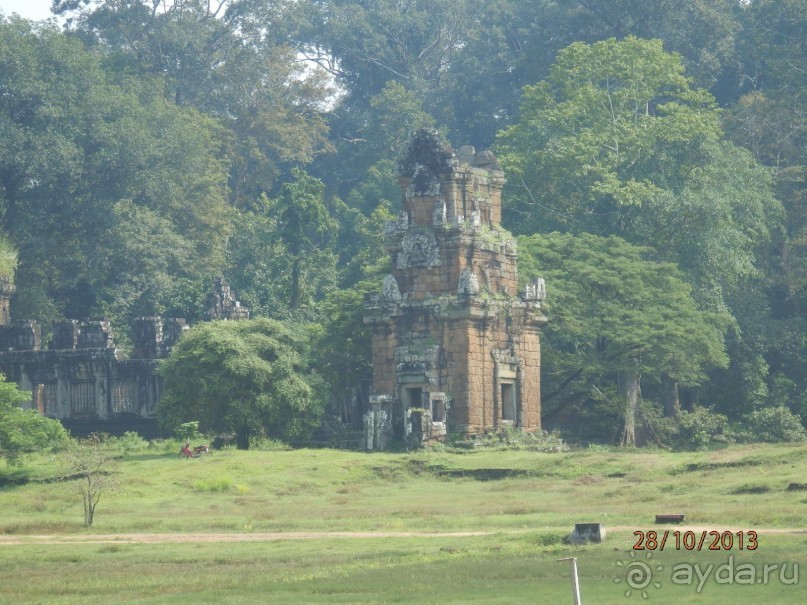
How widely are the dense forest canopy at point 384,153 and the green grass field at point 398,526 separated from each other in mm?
11683

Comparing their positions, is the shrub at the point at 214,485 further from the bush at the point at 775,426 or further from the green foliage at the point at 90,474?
the bush at the point at 775,426

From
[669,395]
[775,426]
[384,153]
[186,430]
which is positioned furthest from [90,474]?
[384,153]

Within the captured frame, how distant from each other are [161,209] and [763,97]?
2687cm

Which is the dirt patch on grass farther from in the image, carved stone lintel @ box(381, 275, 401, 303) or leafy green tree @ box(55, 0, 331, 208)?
leafy green tree @ box(55, 0, 331, 208)

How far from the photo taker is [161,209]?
8306cm

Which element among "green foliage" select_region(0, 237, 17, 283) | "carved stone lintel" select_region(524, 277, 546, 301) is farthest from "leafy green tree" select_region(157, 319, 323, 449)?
"green foliage" select_region(0, 237, 17, 283)

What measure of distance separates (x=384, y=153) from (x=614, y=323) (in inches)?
1451

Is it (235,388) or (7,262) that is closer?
(235,388)

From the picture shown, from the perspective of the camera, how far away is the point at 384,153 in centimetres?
9388

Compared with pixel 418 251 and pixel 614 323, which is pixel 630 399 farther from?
pixel 418 251

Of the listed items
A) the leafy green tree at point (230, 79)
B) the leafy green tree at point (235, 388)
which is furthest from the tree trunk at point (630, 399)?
the leafy green tree at point (230, 79)

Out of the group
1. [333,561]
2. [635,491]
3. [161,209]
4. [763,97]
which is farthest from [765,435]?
[161,209]

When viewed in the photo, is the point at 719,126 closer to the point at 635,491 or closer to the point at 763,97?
the point at 763,97

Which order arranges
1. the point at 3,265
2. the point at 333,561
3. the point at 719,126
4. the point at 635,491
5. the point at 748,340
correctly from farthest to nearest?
the point at 719,126, the point at 3,265, the point at 748,340, the point at 635,491, the point at 333,561
